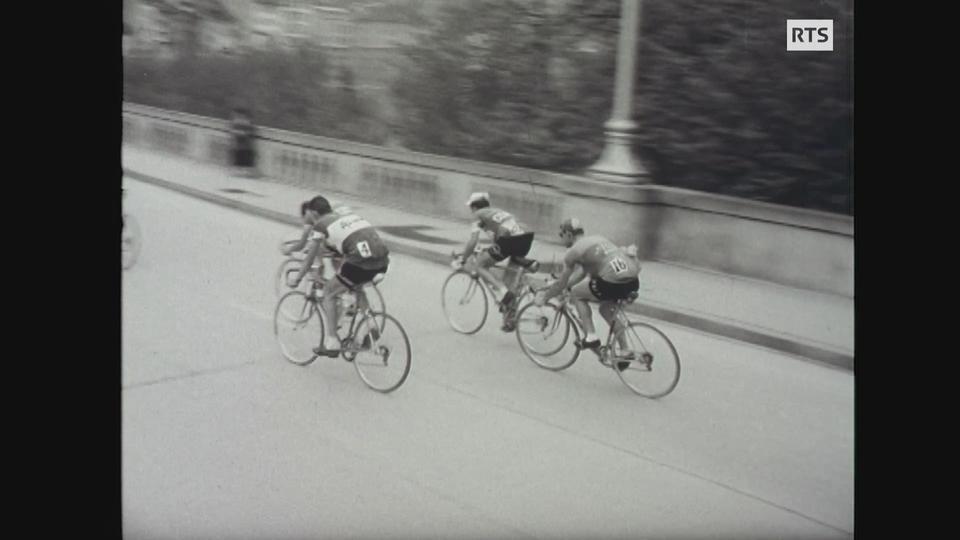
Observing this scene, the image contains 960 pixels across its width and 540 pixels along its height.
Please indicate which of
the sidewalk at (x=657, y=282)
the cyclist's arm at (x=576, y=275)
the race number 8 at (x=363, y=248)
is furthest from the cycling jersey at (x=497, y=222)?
the race number 8 at (x=363, y=248)

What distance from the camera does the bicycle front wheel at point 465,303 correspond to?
562 centimetres

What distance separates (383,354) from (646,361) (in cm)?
A: 162

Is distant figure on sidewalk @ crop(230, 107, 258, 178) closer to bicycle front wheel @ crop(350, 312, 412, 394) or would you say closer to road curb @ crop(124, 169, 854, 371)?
road curb @ crop(124, 169, 854, 371)

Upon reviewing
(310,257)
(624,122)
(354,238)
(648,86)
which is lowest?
(310,257)

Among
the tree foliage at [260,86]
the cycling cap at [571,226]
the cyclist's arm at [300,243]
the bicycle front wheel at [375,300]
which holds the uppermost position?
the tree foliage at [260,86]

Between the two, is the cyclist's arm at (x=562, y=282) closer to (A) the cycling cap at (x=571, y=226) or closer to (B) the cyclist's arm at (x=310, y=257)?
(A) the cycling cap at (x=571, y=226)

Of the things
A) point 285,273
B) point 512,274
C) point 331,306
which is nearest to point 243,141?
point 285,273

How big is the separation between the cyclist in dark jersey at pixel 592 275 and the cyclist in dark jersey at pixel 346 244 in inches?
42.4

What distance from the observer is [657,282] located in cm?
558

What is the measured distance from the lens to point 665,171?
6734 mm

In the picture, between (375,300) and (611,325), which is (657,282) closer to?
(611,325)
